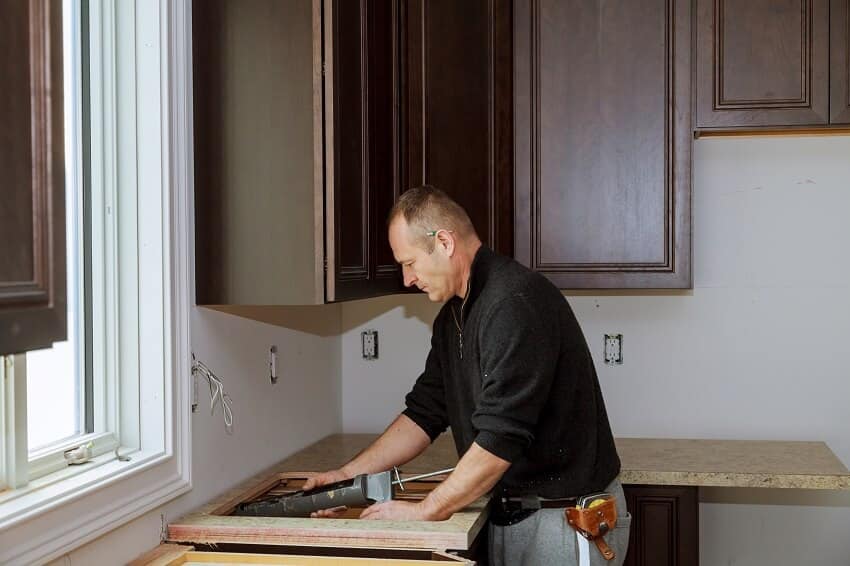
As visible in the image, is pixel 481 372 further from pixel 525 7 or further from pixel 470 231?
pixel 525 7

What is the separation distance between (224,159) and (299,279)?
32 centimetres

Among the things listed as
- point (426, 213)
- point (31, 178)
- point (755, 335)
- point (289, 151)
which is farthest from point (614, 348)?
point (31, 178)

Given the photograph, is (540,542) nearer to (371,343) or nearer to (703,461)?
(703,461)

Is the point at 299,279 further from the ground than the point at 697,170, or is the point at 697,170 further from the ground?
the point at 697,170

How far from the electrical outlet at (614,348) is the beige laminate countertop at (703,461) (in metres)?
0.26

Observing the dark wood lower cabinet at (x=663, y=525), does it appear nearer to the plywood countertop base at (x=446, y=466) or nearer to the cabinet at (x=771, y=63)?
the plywood countertop base at (x=446, y=466)

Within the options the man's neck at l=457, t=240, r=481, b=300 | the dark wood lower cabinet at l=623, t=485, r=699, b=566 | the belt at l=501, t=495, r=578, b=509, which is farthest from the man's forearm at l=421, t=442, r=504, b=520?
the dark wood lower cabinet at l=623, t=485, r=699, b=566

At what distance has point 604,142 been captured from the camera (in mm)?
2902

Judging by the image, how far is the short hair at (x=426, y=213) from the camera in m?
2.16

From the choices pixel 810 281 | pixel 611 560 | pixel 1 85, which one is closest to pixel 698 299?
pixel 810 281

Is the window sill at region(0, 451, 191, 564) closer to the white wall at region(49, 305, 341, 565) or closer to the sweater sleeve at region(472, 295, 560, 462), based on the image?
the white wall at region(49, 305, 341, 565)

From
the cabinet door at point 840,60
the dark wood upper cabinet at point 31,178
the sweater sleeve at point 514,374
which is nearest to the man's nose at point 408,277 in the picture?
the sweater sleeve at point 514,374

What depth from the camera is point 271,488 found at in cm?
241

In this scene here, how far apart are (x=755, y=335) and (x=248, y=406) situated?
168 centimetres
